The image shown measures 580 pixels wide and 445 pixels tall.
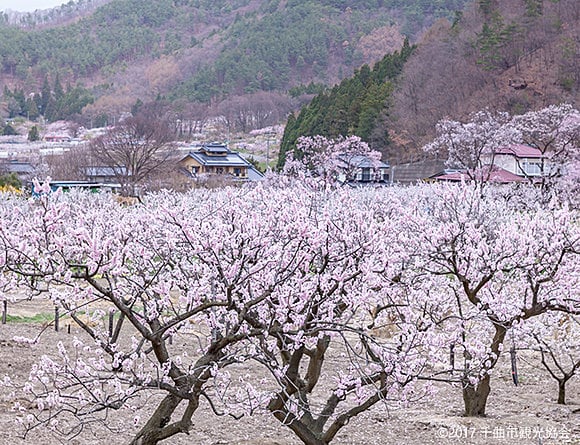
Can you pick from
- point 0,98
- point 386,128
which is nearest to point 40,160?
point 386,128

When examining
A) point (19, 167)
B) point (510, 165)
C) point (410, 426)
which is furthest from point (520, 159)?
point (19, 167)

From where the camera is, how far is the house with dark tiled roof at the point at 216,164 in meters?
49.6

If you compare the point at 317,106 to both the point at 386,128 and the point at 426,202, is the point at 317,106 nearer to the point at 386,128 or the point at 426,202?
the point at 386,128

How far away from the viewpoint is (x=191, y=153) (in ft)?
169

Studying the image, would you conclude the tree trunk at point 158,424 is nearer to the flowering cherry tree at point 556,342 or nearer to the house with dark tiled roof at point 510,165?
the flowering cherry tree at point 556,342

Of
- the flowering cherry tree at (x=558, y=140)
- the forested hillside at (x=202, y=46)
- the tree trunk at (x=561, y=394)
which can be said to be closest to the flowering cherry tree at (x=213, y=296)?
the tree trunk at (x=561, y=394)

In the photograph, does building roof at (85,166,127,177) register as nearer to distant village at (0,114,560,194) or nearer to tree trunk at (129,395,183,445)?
distant village at (0,114,560,194)

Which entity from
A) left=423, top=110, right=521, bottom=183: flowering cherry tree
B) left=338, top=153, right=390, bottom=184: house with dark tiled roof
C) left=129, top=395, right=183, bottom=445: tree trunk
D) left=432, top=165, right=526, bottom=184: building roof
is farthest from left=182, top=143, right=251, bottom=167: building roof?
left=129, top=395, right=183, bottom=445: tree trunk

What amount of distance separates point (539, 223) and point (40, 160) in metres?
49.6

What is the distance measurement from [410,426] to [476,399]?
0.66 metres

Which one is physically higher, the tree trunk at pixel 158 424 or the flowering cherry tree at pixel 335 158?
the flowering cherry tree at pixel 335 158

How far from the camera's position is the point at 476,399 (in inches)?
277

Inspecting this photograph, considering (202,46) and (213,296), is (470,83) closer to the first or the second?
(213,296)

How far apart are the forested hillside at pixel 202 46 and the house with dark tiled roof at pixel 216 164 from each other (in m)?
42.0
